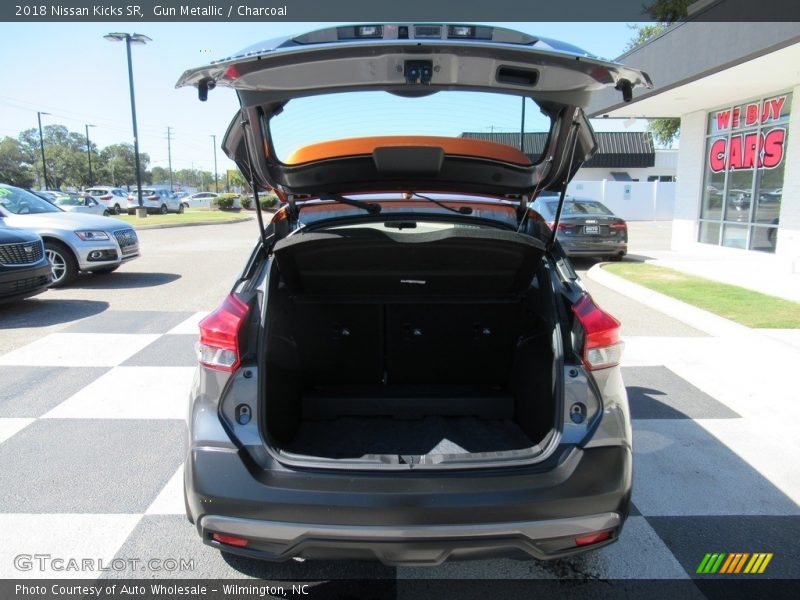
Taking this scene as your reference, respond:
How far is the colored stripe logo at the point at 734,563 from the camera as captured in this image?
8.25 feet

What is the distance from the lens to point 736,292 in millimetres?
8594

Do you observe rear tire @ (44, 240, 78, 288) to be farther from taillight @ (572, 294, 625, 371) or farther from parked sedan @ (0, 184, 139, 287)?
taillight @ (572, 294, 625, 371)

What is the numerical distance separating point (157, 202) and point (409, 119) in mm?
38413

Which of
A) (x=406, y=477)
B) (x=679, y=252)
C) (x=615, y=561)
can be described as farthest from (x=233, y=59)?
(x=679, y=252)

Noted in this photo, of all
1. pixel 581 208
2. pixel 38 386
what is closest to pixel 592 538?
pixel 38 386

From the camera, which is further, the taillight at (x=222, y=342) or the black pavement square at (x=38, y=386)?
the black pavement square at (x=38, y=386)

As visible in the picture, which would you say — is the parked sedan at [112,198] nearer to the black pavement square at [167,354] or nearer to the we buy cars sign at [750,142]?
the we buy cars sign at [750,142]

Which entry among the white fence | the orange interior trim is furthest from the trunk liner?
the white fence

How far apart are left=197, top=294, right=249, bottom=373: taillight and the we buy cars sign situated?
12900mm

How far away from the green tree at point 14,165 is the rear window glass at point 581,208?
Answer: 79.7 metres

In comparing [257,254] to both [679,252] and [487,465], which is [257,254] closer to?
[487,465]

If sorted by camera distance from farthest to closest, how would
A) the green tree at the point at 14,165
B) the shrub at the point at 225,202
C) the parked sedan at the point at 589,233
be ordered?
the green tree at the point at 14,165 < the shrub at the point at 225,202 < the parked sedan at the point at 589,233

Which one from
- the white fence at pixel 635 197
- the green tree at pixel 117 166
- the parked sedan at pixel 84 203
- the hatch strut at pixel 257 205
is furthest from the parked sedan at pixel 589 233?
the green tree at pixel 117 166

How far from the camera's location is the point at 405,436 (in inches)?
114
